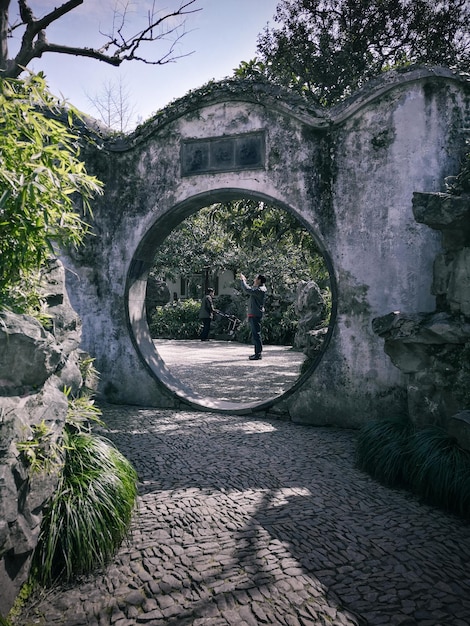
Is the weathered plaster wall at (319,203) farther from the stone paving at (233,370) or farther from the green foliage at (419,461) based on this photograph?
the stone paving at (233,370)

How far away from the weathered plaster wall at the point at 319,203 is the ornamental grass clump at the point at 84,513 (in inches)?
83.9

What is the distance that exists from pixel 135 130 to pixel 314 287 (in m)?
7.34

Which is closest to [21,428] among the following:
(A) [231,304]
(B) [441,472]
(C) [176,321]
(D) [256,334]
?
(B) [441,472]

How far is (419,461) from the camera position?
3646 mm

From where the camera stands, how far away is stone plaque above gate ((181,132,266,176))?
561 cm

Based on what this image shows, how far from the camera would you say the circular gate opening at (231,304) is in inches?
243

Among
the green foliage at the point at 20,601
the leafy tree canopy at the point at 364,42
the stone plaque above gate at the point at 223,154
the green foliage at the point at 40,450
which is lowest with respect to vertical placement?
the green foliage at the point at 20,601

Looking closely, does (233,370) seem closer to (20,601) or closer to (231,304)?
(20,601)

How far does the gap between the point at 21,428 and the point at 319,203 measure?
400cm

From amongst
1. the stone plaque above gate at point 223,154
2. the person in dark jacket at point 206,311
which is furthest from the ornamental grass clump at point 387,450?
the person in dark jacket at point 206,311

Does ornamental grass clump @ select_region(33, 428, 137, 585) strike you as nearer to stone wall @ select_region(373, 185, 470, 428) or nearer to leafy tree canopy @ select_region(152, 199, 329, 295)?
stone wall @ select_region(373, 185, 470, 428)

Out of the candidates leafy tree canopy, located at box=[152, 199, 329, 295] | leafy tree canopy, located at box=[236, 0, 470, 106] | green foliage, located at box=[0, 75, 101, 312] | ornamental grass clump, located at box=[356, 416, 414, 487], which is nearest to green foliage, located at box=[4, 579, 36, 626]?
green foliage, located at box=[0, 75, 101, 312]

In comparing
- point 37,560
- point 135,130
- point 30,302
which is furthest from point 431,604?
point 135,130

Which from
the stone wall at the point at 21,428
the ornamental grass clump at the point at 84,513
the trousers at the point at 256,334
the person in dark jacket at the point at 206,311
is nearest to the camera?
the stone wall at the point at 21,428
